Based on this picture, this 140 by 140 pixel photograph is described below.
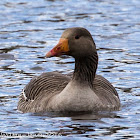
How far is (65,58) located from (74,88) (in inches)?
257

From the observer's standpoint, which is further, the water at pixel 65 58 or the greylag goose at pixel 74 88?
the greylag goose at pixel 74 88

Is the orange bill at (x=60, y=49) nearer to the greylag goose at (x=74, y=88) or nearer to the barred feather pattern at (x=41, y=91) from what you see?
the greylag goose at (x=74, y=88)

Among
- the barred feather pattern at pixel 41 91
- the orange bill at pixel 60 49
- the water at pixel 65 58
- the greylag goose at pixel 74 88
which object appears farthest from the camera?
the barred feather pattern at pixel 41 91

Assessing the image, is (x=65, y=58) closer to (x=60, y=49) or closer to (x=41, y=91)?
(x=41, y=91)

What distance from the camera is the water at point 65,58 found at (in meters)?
12.6

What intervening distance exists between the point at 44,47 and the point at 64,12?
21.9 ft

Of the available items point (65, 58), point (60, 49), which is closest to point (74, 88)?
point (60, 49)

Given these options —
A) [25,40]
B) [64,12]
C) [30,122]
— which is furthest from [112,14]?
[30,122]

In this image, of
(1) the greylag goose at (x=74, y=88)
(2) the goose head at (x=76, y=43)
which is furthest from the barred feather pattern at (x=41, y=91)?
(2) the goose head at (x=76, y=43)

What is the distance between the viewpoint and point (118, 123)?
13.0 metres

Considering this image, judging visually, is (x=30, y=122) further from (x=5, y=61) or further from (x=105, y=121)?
(x=5, y=61)

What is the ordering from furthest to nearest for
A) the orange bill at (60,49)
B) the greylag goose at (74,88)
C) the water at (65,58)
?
the greylag goose at (74,88), the orange bill at (60,49), the water at (65,58)

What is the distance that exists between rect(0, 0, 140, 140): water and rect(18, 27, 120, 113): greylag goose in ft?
0.82

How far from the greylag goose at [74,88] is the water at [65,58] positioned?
25cm
